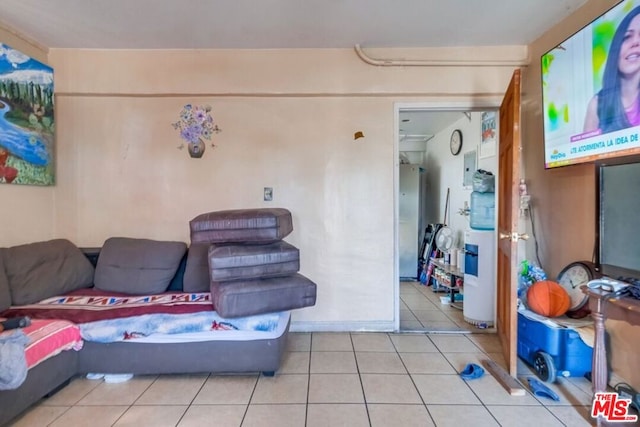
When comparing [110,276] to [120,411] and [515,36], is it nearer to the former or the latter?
[120,411]

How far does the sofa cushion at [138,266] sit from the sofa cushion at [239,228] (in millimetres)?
593

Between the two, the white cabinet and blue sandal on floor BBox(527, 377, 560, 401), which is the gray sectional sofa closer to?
blue sandal on floor BBox(527, 377, 560, 401)

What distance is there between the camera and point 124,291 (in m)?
2.76

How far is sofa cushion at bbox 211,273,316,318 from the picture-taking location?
88.6 inches

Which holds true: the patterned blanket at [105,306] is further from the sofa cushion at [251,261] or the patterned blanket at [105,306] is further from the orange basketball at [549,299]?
the orange basketball at [549,299]

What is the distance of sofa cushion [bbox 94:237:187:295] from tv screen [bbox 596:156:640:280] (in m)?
3.00

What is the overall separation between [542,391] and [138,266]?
10.1ft

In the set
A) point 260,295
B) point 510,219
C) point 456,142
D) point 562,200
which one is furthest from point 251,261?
point 456,142

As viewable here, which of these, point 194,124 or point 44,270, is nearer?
point 44,270

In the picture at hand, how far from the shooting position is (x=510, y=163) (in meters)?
2.38

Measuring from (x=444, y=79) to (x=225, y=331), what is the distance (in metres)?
2.85

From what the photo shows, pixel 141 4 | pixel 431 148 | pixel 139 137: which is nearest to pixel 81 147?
pixel 139 137

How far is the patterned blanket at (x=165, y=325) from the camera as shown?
2.22 m

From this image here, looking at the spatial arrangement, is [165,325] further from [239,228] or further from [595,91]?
[595,91]
